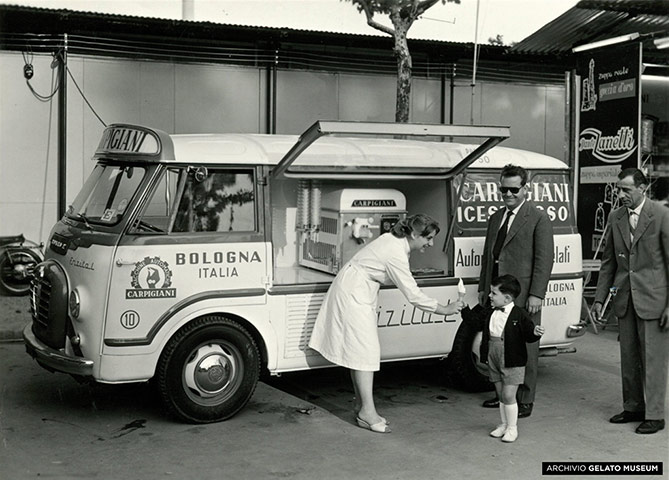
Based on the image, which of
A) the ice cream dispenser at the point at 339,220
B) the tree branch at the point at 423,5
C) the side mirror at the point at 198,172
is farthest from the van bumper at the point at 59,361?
the tree branch at the point at 423,5

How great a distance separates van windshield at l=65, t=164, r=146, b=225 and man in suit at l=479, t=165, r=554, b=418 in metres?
3.01

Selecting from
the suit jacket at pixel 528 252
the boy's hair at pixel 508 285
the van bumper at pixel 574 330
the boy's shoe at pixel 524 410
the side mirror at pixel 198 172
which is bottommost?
the boy's shoe at pixel 524 410

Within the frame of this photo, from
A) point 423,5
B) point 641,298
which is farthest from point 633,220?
point 423,5

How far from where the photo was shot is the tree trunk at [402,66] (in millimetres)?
10922

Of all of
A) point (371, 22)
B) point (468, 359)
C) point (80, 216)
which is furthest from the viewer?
point (371, 22)

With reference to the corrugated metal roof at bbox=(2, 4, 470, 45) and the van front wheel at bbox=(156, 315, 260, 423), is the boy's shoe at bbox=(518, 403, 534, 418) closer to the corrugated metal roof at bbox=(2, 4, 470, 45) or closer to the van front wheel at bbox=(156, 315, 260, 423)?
the van front wheel at bbox=(156, 315, 260, 423)

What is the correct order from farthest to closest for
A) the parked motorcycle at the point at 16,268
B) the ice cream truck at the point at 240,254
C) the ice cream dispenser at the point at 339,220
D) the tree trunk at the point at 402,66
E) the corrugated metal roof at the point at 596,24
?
the corrugated metal roof at the point at 596,24 < the tree trunk at the point at 402,66 < the parked motorcycle at the point at 16,268 < the ice cream dispenser at the point at 339,220 < the ice cream truck at the point at 240,254

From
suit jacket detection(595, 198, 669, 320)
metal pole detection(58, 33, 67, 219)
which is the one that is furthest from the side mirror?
metal pole detection(58, 33, 67, 219)

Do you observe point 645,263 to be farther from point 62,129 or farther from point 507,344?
point 62,129

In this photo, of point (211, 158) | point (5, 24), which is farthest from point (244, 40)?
point (211, 158)

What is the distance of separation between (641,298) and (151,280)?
3807mm

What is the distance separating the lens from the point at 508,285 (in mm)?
6355

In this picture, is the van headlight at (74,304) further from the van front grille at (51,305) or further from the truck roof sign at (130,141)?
the truck roof sign at (130,141)

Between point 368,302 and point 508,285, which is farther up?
point 508,285
